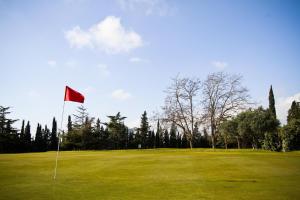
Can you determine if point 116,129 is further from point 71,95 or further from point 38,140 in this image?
point 71,95

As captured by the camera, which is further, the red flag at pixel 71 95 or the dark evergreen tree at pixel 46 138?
the dark evergreen tree at pixel 46 138

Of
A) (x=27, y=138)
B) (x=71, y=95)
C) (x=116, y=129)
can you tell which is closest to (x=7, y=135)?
(x=27, y=138)

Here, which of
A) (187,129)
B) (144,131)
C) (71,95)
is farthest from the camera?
(144,131)

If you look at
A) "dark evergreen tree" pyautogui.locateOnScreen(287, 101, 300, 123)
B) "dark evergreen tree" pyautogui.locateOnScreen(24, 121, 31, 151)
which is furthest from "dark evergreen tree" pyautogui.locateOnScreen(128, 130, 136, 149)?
"dark evergreen tree" pyautogui.locateOnScreen(287, 101, 300, 123)

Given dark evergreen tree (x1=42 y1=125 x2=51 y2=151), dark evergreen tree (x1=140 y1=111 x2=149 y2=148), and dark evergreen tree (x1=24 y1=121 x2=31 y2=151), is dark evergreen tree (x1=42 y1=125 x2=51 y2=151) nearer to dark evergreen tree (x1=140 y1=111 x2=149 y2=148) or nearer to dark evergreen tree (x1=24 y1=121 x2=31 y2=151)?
dark evergreen tree (x1=24 y1=121 x2=31 y2=151)

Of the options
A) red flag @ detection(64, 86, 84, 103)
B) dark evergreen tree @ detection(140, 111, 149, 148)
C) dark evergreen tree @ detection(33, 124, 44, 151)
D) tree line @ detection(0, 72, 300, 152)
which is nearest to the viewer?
red flag @ detection(64, 86, 84, 103)

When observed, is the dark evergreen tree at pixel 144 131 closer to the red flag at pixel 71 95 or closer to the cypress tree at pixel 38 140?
the cypress tree at pixel 38 140

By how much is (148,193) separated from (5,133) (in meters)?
79.0

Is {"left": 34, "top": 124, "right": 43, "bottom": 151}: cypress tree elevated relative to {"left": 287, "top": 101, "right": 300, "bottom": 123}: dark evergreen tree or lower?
lower

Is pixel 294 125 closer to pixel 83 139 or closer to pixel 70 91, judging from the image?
pixel 70 91

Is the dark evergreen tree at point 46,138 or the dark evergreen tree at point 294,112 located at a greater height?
the dark evergreen tree at point 294,112

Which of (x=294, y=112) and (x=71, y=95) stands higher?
(x=294, y=112)

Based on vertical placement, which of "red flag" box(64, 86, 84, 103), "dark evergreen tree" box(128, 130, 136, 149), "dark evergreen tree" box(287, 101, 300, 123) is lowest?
"dark evergreen tree" box(128, 130, 136, 149)

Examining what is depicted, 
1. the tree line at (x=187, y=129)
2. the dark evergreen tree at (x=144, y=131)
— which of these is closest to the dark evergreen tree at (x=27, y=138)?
the tree line at (x=187, y=129)
